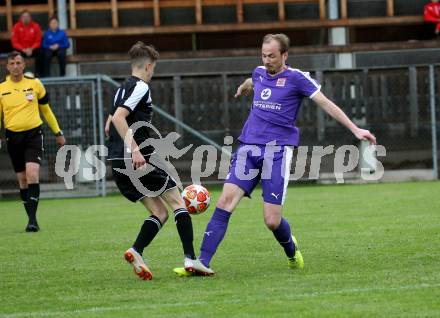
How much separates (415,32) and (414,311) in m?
20.3

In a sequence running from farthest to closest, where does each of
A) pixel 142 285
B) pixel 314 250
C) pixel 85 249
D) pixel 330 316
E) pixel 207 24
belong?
pixel 207 24 < pixel 85 249 < pixel 314 250 < pixel 142 285 < pixel 330 316

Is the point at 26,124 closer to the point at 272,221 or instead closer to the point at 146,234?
the point at 146,234

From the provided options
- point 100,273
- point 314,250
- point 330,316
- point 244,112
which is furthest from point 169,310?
point 244,112

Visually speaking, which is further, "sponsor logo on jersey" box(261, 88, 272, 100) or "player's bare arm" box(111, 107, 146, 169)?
"sponsor logo on jersey" box(261, 88, 272, 100)

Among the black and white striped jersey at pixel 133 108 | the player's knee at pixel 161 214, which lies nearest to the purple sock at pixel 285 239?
the player's knee at pixel 161 214

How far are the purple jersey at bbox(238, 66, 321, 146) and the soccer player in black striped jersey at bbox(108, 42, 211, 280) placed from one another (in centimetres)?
81

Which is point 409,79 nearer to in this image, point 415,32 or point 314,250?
point 415,32

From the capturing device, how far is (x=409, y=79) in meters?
21.1

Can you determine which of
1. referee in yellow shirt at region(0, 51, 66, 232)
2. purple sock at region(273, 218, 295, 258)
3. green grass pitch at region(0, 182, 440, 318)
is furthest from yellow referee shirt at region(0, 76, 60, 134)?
purple sock at region(273, 218, 295, 258)

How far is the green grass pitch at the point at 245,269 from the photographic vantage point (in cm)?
654

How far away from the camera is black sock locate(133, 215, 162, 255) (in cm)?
809

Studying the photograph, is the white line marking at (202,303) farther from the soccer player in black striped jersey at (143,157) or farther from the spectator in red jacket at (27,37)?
the spectator in red jacket at (27,37)

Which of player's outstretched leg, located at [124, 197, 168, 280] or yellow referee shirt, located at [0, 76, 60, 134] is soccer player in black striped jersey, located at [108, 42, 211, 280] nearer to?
player's outstretched leg, located at [124, 197, 168, 280]

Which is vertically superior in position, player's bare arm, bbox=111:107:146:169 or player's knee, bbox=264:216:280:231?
player's bare arm, bbox=111:107:146:169
